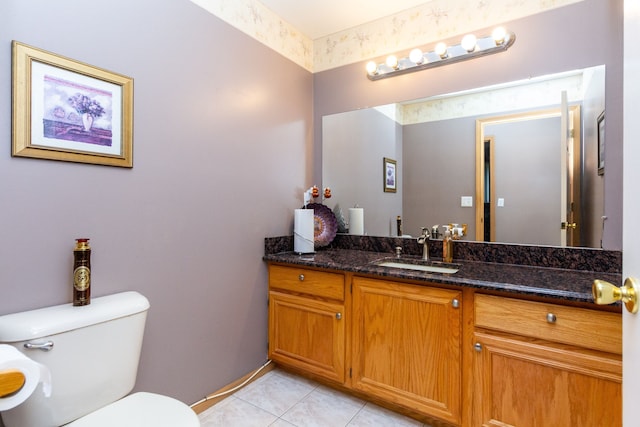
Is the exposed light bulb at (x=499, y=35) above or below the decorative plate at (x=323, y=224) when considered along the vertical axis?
above

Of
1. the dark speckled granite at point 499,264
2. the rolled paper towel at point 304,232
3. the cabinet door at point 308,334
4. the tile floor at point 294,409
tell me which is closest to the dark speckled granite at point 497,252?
the dark speckled granite at point 499,264

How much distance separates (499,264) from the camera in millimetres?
1818

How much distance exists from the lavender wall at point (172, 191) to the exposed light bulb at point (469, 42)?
1112 mm

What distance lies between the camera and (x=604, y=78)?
5.14 feet

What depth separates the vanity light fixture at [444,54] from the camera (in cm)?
179

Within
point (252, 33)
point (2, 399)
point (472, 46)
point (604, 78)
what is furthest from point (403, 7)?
point (2, 399)

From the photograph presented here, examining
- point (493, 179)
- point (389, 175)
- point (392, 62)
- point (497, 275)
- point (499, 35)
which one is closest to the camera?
point (497, 275)

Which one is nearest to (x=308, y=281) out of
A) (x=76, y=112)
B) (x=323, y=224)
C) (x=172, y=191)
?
(x=323, y=224)

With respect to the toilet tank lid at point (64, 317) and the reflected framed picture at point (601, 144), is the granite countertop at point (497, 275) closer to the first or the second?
the reflected framed picture at point (601, 144)

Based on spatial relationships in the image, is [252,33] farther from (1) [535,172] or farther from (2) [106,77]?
(1) [535,172]

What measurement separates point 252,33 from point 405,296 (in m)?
1.76

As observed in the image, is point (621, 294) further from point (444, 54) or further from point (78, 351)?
point (444, 54)

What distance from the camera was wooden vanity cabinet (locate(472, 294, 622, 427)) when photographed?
1185 millimetres

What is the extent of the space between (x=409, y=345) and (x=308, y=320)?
616 millimetres
